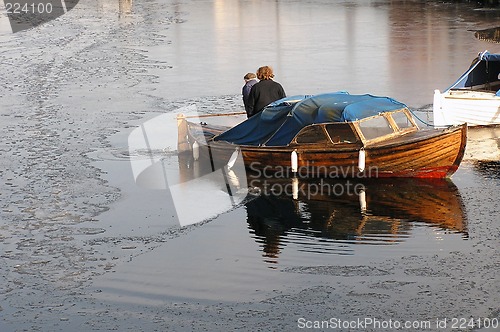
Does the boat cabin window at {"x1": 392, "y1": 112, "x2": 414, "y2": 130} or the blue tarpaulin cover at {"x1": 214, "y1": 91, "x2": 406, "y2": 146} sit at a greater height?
the blue tarpaulin cover at {"x1": 214, "y1": 91, "x2": 406, "y2": 146}

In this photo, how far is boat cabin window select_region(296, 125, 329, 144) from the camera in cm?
1930

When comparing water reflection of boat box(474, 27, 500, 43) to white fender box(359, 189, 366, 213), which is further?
water reflection of boat box(474, 27, 500, 43)

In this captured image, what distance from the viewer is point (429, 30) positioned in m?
43.8

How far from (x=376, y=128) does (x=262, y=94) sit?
2.34 meters

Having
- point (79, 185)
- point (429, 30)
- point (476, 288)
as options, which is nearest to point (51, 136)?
point (79, 185)

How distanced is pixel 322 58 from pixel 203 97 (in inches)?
317

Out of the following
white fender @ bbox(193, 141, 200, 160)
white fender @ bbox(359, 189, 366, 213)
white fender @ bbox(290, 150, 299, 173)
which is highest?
white fender @ bbox(290, 150, 299, 173)

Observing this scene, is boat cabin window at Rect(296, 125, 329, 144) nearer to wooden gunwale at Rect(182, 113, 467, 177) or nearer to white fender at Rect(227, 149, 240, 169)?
wooden gunwale at Rect(182, 113, 467, 177)

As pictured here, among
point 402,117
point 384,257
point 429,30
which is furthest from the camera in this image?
point 429,30

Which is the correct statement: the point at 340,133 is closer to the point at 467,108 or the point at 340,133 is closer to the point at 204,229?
the point at 204,229

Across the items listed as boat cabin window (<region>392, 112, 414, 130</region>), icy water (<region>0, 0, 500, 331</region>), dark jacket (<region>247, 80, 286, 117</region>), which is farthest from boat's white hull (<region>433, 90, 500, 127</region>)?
dark jacket (<region>247, 80, 286, 117</region>)

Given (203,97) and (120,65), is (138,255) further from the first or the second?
(120,65)

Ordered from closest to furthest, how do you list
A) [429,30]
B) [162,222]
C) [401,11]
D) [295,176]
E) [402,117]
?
[162,222] → [295,176] → [402,117] → [429,30] → [401,11]

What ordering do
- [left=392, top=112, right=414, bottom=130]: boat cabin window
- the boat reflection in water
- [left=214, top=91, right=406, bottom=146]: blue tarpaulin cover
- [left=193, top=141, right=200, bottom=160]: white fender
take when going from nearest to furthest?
the boat reflection in water < [left=214, top=91, right=406, bottom=146]: blue tarpaulin cover < [left=392, top=112, right=414, bottom=130]: boat cabin window < [left=193, top=141, right=200, bottom=160]: white fender
